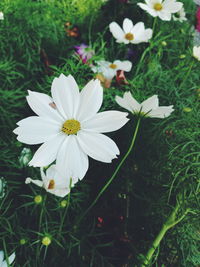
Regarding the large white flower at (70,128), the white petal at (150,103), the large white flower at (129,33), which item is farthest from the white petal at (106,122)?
the large white flower at (129,33)

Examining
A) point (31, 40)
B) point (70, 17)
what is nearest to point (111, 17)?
point (70, 17)

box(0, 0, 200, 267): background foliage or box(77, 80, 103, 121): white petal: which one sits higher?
box(77, 80, 103, 121): white petal

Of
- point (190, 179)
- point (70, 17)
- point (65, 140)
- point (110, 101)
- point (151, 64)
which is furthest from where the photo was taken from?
point (70, 17)

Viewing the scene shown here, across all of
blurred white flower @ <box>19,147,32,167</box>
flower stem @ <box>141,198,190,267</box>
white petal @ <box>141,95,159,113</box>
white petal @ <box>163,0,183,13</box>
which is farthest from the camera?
white petal @ <box>163,0,183,13</box>

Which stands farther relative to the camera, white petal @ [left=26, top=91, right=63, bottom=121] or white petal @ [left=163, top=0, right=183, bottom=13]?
white petal @ [left=163, top=0, right=183, bottom=13]

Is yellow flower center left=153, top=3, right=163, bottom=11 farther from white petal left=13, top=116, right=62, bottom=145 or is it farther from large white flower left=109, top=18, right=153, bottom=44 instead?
white petal left=13, top=116, right=62, bottom=145

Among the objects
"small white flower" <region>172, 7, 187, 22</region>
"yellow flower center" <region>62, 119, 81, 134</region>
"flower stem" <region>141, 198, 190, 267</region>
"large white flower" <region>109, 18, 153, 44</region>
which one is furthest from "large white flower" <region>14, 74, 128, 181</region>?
"small white flower" <region>172, 7, 187, 22</region>

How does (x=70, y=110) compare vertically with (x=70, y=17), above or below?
above

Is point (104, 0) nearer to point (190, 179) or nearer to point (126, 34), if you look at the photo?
point (126, 34)
